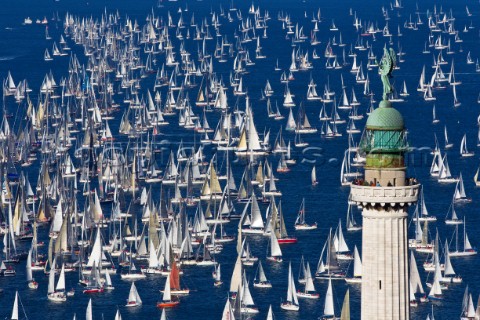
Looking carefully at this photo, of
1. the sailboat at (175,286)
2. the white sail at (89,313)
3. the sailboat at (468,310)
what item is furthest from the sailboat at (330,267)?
the white sail at (89,313)

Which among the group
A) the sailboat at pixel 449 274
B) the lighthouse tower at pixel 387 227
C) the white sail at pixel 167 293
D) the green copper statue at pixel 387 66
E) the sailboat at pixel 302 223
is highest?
the green copper statue at pixel 387 66

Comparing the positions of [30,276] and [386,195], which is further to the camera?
[30,276]

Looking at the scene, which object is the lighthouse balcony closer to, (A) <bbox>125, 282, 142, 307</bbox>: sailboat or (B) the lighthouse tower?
(B) the lighthouse tower

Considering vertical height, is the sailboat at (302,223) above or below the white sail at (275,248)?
above

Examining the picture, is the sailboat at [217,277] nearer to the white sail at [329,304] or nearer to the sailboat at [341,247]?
the sailboat at [341,247]

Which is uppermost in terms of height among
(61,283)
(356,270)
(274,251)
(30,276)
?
(274,251)

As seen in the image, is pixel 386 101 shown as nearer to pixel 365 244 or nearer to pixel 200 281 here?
pixel 365 244

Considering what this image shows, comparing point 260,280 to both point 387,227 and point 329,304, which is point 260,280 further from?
point 387,227

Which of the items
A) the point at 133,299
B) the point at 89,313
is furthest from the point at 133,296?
the point at 89,313
